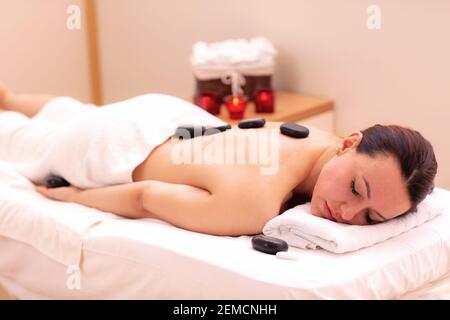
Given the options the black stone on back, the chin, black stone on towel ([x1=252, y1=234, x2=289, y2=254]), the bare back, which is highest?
the black stone on back

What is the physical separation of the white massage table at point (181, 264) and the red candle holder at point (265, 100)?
3.87 ft

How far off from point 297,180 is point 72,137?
2.25 ft

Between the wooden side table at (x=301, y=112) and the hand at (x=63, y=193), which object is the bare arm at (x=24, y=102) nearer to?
the hand at (x=63, y=193)

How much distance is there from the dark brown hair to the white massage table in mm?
125

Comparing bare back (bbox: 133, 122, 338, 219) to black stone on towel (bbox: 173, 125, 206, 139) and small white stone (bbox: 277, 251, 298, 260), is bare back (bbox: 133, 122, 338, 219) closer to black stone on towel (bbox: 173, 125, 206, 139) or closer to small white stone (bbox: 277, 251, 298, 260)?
black stone on towel (bbox: 173, 125, 206, 139)

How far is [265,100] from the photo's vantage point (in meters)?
2.92

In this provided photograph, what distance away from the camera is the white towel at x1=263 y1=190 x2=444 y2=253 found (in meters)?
1.58

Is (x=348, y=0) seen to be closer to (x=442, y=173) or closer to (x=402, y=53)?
(x=402, y=53)

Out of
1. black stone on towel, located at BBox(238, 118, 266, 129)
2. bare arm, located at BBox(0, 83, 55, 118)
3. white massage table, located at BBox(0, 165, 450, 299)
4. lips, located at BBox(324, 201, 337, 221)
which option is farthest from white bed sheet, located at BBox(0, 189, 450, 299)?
bare arm, located at BBox(0, 83, 55, 118)

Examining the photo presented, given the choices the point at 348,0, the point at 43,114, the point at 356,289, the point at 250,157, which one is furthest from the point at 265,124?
the point at 348,0

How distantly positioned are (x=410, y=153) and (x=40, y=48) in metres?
2.28

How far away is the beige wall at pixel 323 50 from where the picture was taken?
268 centimetres

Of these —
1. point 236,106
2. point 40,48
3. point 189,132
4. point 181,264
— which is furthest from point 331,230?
point 40,48

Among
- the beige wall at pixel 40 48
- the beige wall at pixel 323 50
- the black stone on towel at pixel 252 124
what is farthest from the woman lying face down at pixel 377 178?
the beige wall at pixel 40 48
